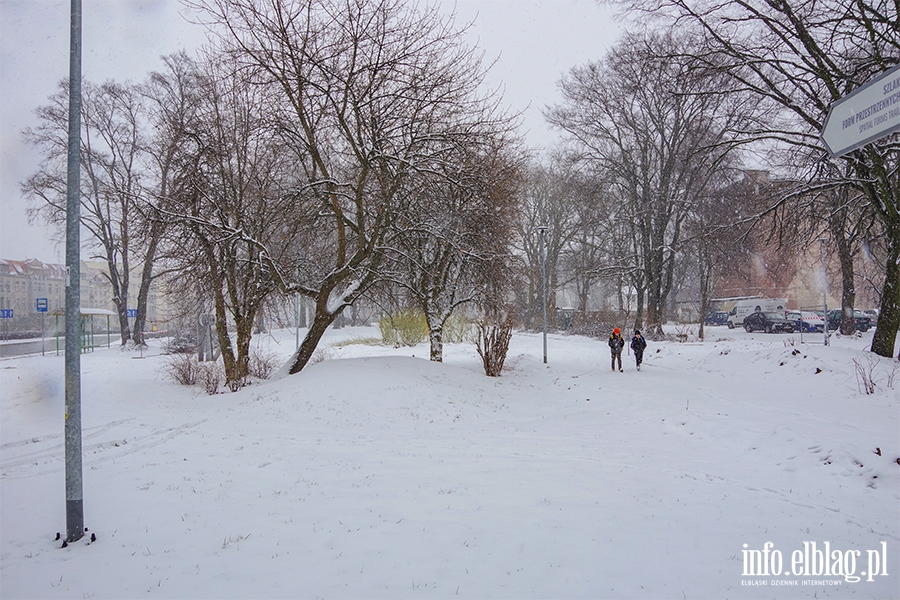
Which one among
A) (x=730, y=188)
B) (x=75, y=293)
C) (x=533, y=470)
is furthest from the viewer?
(x=730, y=188)

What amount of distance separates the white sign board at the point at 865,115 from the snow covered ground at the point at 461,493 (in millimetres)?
3319

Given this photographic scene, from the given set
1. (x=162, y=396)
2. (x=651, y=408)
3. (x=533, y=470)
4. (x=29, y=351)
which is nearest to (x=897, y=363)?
(x=651, y=408)

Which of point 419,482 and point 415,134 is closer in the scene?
point 419,482

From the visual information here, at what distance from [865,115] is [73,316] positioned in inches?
259

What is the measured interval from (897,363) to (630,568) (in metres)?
11.5

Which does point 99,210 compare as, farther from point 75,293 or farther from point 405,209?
point 75,293

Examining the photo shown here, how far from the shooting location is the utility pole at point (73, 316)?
197 inches

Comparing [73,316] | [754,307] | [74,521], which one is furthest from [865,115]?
[754,307]

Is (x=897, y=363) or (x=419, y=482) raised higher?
(x=897, y=363)

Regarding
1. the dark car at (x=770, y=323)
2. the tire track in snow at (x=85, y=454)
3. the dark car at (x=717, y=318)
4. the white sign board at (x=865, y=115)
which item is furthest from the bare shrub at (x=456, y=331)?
the dark car at (x=717, y=318)

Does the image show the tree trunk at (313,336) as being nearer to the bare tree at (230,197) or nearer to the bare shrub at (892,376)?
the bare tree at (230,197)

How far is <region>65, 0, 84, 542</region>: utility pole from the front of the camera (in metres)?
5.02

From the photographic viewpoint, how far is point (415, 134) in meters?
14.8

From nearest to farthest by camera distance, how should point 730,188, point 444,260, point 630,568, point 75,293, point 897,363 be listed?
point 630,568, point 75,293, point 897,363, point 444,260, point 730,188
